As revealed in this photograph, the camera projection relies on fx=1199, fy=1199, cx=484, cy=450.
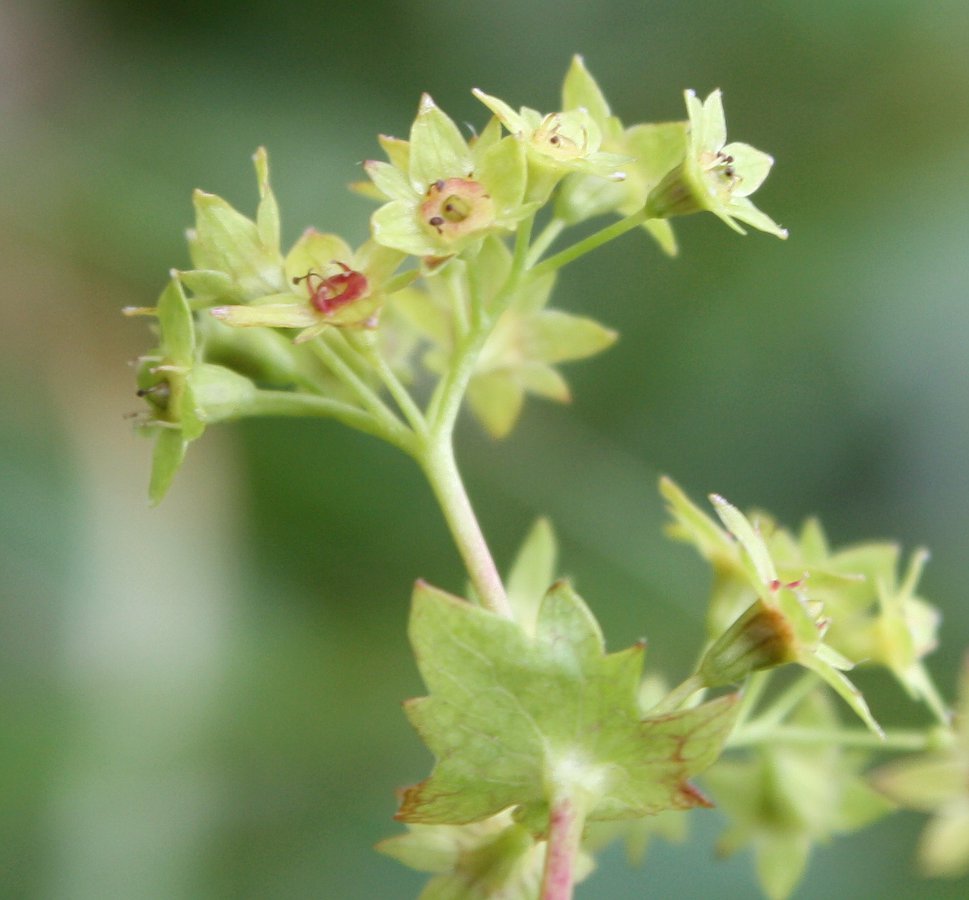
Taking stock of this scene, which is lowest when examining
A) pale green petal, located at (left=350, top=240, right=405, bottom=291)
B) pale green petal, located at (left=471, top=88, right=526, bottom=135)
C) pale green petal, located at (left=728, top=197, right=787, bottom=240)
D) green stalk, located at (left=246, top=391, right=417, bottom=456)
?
green stalk, located at (left=246, top=391, right=417, bottom=456)

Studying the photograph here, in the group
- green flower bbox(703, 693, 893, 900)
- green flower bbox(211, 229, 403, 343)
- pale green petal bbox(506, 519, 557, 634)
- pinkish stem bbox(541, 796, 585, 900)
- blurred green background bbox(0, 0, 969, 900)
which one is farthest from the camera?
blurred green background bbox(0, 0, 969, 900)

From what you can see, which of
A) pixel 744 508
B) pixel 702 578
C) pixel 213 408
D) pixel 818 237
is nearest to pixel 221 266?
pixel 213 408

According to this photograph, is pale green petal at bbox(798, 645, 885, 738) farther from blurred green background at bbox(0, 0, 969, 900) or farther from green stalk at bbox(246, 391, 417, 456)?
blurred green background at bbox(0, 0, 969, 900)

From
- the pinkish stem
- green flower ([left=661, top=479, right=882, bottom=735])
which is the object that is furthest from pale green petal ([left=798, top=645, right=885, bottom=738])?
the pinkish stem

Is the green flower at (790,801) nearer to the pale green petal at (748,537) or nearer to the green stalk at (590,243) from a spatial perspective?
the pale green petal at (748,537)

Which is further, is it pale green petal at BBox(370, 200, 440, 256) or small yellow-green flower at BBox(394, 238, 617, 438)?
small yellow-green flower at BBox(394, 238, 617, 438)
